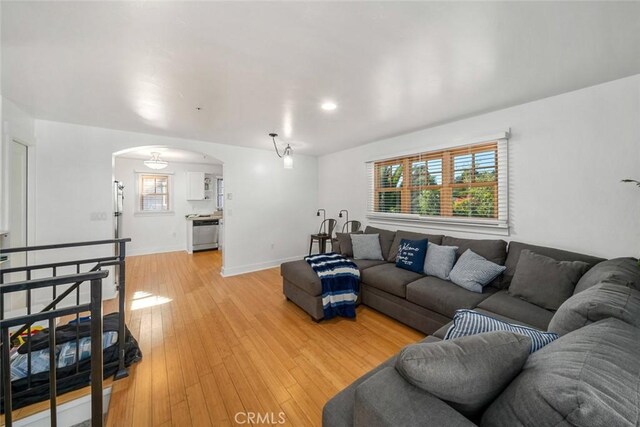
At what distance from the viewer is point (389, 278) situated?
9.11 feet

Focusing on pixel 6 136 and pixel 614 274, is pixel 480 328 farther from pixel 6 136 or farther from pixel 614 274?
pixel 6 136

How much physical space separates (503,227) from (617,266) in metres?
1.13

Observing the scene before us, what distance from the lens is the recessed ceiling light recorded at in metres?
2.60

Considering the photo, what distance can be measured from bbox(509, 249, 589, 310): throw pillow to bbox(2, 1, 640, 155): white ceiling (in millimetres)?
1621

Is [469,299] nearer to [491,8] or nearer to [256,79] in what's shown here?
[491,8]

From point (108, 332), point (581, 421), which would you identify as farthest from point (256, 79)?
point (108, 332)

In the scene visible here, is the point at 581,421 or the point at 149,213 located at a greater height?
the point at 149,213

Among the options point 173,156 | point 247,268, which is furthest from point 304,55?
point 173,156

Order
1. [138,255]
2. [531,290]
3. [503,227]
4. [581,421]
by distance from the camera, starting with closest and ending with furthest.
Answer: [581,421] → [531,290] → [503,227] → [138,255]

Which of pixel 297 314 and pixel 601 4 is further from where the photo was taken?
pixel 297 314

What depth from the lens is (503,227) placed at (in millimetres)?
2766

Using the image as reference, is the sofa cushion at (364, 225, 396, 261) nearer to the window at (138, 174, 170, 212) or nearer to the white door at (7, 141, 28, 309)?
the white door at (7, 141, 28, 309)

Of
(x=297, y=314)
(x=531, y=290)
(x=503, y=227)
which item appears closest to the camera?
(x=531, y=290)

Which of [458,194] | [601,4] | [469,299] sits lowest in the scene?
[469,299]
